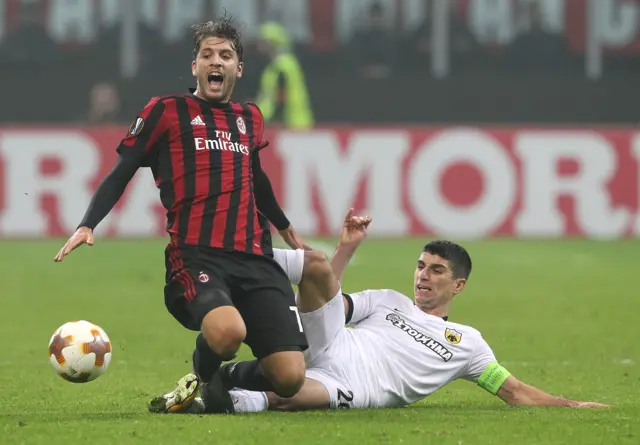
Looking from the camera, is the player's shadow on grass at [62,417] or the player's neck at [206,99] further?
the player's neck at [206,99]

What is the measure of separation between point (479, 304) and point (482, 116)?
8188 mm

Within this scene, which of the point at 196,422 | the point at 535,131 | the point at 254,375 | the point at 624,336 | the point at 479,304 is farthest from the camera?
the point at 535,131

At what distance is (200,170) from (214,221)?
24cm

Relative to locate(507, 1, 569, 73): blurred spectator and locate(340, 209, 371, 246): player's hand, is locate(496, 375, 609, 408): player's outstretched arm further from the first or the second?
locate(507, 1, 569, 73): blurred spectator

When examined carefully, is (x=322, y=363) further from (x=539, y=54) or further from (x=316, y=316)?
→ (x=539, y=54)

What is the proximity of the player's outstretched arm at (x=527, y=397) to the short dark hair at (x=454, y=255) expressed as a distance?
0.56 metres

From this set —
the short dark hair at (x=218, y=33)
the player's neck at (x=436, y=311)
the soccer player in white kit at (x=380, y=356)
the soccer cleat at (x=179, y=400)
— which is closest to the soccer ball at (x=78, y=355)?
the soccer cleat at (x=179, y=400)

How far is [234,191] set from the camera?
6.45 m

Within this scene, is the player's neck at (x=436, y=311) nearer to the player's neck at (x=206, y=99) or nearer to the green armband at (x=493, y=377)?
the green armband at (x=493, y=377)

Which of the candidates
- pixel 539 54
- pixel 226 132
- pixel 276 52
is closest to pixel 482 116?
pixel 539 54

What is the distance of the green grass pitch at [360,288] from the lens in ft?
18.5

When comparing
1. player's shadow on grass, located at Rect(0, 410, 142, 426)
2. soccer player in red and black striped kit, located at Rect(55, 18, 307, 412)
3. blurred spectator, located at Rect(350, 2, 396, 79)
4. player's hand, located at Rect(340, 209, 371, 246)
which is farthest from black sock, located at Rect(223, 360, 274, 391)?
blurred spectator, located at Rect(350, 2, 396, 79)

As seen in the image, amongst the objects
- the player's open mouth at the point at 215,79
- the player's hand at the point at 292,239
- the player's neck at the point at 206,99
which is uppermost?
the player's open mouth at the point at 215,79

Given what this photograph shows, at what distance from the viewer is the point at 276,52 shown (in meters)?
18.8
